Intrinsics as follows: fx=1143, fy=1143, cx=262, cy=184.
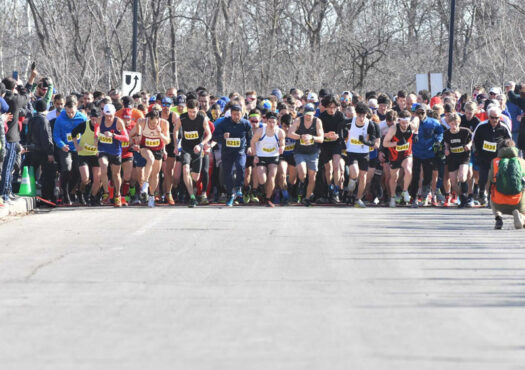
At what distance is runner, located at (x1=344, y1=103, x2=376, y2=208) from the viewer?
20297mm

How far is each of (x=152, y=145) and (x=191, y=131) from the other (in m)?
0.77

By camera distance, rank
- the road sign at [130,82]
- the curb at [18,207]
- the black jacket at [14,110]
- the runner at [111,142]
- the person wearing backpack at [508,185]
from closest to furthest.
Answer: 1. the person wearing backpack at [508,185]
2. the black jacket at [14,110]
3. the curb at [18,207]
4. the runner at [111,142]
5. the road sign at [130,82]

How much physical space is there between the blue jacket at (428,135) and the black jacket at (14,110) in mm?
7066

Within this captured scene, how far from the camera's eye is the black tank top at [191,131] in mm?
20266

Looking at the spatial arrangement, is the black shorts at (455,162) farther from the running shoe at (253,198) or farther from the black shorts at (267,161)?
the running shoe at (253,198)

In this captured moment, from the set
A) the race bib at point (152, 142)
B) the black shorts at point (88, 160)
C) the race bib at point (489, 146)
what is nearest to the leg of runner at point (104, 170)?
the black shorts at point (88, 160)

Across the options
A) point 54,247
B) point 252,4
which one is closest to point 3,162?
point 54,247

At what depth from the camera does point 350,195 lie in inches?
819

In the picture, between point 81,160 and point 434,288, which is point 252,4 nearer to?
point 81,160

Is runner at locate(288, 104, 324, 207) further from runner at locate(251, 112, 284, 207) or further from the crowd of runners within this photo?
runner at locate(251, 112, 284, 207)

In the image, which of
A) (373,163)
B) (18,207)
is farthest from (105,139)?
(373,163)

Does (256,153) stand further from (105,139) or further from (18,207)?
(18,207)

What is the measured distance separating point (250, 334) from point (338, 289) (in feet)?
7.33

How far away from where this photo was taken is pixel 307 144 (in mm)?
20406
